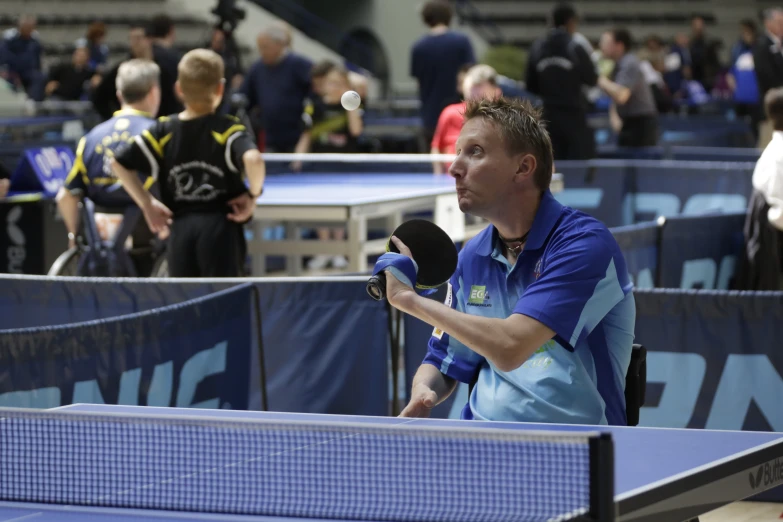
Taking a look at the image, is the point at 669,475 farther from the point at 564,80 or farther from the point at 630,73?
the point at 630,73

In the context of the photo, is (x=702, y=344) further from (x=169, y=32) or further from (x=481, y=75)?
(x=169, y=32)

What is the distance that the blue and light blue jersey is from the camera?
3053 millimetres

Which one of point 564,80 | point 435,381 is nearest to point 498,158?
point 435,381

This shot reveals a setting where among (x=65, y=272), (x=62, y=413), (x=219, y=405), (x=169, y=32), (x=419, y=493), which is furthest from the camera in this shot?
(x=169, y=32)

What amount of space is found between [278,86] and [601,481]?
827 cm

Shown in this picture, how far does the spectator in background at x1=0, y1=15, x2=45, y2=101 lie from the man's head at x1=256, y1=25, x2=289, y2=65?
34.9 feet

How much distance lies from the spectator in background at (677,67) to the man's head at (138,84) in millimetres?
15803

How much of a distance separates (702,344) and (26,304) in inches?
105

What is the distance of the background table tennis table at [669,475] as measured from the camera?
97.2 inches

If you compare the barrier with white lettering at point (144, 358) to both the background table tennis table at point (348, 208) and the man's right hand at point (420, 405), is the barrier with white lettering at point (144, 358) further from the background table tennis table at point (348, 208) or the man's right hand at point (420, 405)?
the background table tennis table at point (348, 208)

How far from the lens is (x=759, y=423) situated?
5316mm

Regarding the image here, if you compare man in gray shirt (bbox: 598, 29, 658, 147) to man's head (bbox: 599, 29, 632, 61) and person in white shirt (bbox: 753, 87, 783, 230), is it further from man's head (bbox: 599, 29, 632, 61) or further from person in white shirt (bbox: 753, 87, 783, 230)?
person in white shirt (bbox: 753, 87, 783, 230)

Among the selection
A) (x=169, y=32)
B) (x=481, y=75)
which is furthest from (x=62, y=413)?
(x=169, y=32)

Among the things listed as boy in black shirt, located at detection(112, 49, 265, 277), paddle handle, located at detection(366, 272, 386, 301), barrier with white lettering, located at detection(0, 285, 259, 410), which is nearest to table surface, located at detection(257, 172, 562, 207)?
boy in black shirt, located at detection(112, 49, 265, 277)
